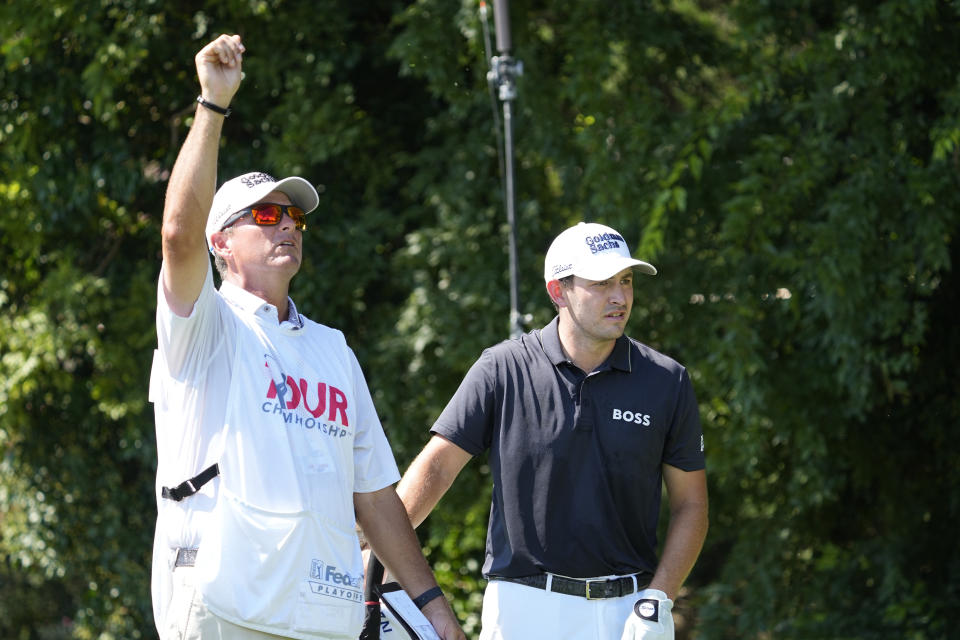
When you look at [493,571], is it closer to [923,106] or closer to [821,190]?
[821,190]

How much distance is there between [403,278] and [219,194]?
5137 mm

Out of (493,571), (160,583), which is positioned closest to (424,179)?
(493,571)

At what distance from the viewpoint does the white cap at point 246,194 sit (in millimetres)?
3049

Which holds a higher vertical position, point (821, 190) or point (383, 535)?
point (821, 190)

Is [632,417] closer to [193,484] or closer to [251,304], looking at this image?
[251,304]

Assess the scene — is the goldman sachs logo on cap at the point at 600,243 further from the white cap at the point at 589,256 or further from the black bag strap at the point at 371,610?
the black bag strap at the point at 371,610

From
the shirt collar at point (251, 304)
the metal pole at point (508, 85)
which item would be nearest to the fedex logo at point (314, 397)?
the shirt collar at point (251, 304)

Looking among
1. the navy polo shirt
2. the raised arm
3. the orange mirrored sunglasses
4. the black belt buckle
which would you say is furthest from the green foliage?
the raised arm

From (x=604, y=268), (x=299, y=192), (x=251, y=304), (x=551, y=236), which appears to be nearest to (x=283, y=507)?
(x=251, y=304)

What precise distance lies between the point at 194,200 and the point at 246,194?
0.44 metres

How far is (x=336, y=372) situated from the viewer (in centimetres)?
305

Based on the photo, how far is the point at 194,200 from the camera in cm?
263

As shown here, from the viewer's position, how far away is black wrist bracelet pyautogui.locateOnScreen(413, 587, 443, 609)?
319 centimetres

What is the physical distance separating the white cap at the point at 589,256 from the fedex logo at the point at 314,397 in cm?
92
